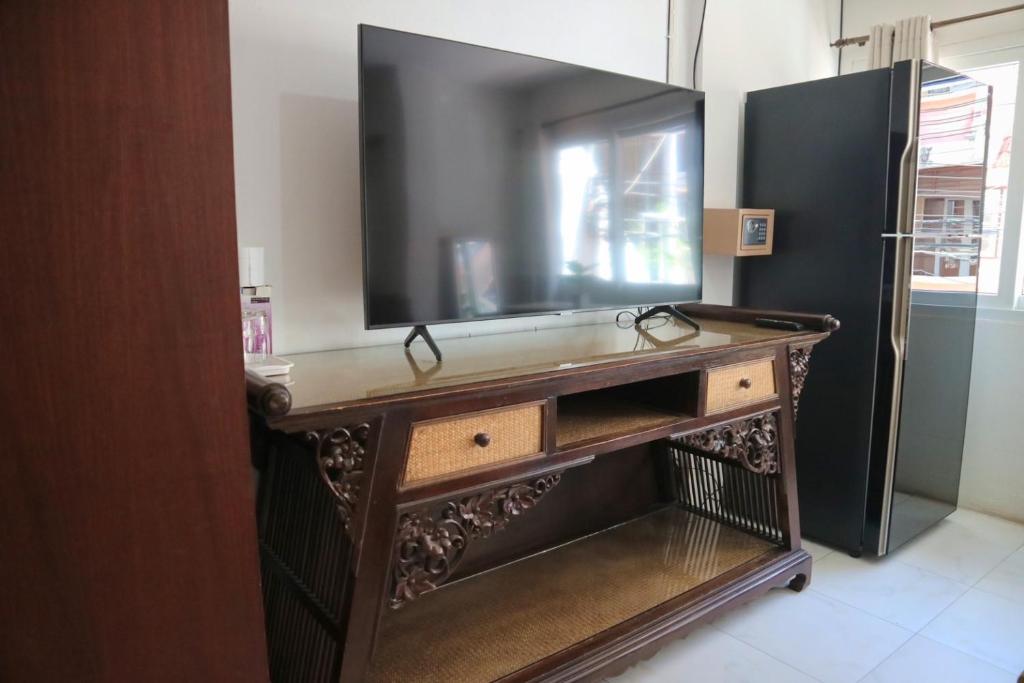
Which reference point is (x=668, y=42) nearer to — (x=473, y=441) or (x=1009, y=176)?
(x=1009, y=176)

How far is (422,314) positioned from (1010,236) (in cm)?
248

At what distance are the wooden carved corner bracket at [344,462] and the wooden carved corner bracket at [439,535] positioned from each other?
0.39ft

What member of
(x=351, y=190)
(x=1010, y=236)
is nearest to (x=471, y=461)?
(x=351, y=190)

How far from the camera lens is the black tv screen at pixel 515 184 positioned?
146 cm

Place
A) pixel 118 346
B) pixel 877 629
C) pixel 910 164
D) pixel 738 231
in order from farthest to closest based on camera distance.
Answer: pixel 738 231 < pixel 910 164 < pixel 877 629 < pixel 118 346

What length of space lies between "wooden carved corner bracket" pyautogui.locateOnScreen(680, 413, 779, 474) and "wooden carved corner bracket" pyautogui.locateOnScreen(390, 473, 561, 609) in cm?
67

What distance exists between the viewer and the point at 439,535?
52.8 inches

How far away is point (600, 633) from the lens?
1.67 meters

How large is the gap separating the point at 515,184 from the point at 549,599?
1.06m

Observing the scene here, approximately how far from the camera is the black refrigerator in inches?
88.5

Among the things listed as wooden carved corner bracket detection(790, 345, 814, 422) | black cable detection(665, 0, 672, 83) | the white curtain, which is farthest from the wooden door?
the white curtain

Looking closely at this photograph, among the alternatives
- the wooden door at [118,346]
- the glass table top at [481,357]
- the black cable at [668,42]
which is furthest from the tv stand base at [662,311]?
the wooden door at [118,346]

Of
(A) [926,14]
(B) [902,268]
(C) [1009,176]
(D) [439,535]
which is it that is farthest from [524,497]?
(A) [926,14]

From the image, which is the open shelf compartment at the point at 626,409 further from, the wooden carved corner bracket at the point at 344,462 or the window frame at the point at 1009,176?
the window frame at the point at 1009,176
